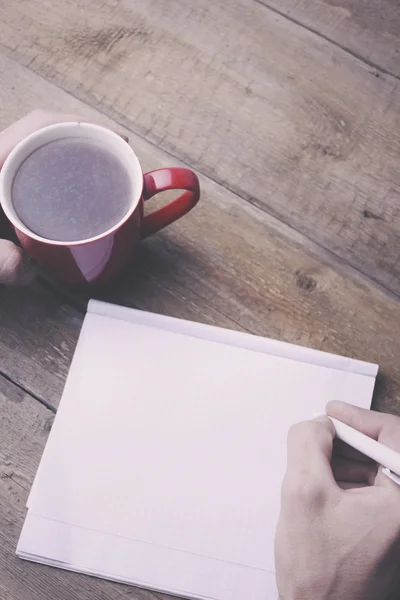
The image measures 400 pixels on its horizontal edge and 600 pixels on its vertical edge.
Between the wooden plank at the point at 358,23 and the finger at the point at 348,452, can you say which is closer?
the finger at the point at 348,452

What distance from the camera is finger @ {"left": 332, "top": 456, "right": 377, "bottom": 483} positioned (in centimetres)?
63

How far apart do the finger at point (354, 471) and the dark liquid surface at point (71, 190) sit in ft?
0.97

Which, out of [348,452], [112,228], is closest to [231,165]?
[112,228]

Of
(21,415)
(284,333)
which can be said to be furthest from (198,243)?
(21,415)

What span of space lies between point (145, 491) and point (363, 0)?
1.82ft

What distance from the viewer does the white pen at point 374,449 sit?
568 millimetres

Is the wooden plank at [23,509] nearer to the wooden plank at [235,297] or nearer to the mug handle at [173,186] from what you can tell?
the wooden plank at [235,297]

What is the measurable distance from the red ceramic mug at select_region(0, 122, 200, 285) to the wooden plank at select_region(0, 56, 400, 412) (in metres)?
0.08

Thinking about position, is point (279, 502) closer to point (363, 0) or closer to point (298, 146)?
point (298, 146)

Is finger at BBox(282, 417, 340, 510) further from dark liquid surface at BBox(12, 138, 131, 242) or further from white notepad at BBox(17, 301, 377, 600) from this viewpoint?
dark liquid surface at BBox(12, 138, 131, 242)

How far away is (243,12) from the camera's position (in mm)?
754

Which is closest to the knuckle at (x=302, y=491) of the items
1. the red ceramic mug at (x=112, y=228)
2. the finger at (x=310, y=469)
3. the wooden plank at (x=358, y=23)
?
the finger at (x=310, y=469)

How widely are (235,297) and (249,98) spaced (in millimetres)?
213

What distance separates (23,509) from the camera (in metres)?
0.64
